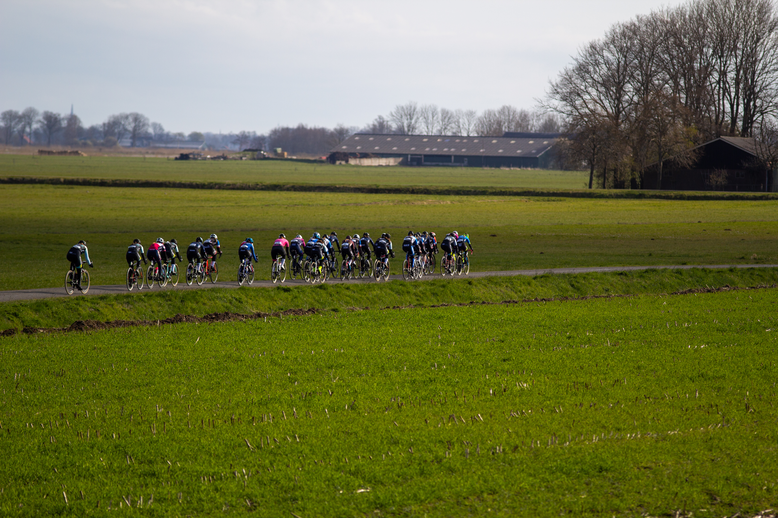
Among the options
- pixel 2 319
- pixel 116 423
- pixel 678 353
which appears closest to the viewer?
pixel 116 423

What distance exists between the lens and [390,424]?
33.5 ft

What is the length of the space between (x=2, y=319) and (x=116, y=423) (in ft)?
32.1

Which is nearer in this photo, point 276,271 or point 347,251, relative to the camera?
point 276,271

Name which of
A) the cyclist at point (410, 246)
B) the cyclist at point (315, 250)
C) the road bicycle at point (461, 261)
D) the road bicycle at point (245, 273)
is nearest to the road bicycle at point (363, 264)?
the cyclist at point (410, 246)

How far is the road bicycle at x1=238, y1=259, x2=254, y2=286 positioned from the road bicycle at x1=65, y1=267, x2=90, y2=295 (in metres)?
Result: 4.81

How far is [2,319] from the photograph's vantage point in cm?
1820

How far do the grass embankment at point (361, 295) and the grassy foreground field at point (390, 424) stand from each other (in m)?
2.71

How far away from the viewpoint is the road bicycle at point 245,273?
82.1 ft

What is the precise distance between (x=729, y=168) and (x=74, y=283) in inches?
3207

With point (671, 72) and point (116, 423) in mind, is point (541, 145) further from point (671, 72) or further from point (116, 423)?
point (116, 423)

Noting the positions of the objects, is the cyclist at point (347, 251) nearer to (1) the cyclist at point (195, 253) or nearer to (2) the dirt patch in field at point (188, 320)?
(2) the dirt patch in field at point (188, 320)

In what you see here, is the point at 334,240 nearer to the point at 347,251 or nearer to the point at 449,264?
the point at 347,251

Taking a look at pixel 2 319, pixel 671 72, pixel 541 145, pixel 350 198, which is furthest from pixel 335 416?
pixel 541 145

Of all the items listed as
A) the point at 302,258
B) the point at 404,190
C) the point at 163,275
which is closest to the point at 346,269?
the point at 302,258
